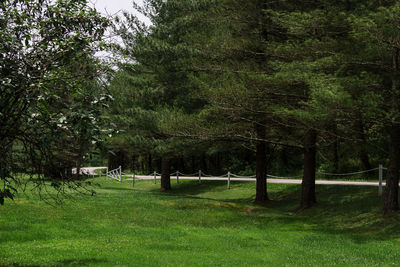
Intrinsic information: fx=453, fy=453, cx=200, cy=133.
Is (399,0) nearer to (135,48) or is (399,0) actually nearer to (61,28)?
(61,28)

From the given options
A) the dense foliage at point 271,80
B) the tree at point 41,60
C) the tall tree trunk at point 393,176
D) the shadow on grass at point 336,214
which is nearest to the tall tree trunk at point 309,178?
the dense foliage at point 271,80

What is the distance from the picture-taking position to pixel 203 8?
81.3 feet

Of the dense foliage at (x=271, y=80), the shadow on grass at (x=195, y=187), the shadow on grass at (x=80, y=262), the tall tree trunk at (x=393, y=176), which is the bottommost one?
the shadow on grass at (x=80, y=262)

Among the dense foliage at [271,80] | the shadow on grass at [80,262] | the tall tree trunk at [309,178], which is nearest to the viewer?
the shadow on grass at [80,262]

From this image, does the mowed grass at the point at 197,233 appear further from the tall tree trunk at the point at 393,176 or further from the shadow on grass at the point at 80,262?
the tall tree trunk at the point at 393,176

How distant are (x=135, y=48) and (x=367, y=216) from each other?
16105 mm

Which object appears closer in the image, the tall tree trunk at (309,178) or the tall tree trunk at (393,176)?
the tall tree trunk at (393,176)

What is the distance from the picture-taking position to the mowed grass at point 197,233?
895 cm

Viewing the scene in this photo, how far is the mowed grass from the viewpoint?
8.95m

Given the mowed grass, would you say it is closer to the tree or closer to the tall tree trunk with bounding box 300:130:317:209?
the tall tree trunk with bounding box 300:130:317:209

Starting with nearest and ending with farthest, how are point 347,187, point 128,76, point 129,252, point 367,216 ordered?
point 129,252, point 367,216, point 347,187, point 128,76

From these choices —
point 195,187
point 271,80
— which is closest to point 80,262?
point 271,80

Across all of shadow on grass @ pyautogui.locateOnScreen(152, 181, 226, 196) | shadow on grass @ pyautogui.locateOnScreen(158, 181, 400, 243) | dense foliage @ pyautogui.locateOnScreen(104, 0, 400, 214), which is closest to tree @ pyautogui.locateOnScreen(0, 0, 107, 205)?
dense foliage @ pyautogui.locateOnScreen(104, 0, 400, 214)

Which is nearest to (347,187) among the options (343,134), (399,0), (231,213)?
(343,134)
